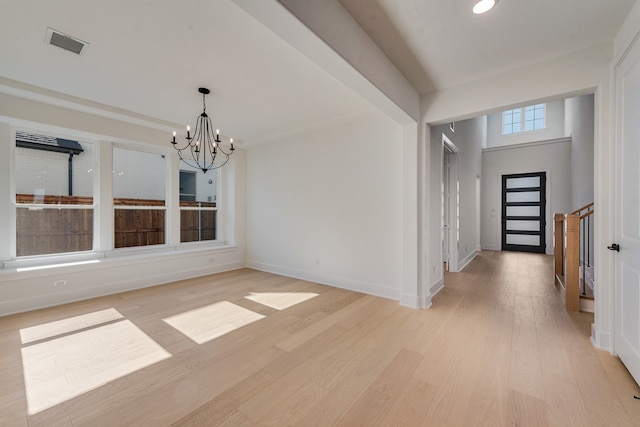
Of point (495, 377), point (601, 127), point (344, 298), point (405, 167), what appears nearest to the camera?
point (495, 377)

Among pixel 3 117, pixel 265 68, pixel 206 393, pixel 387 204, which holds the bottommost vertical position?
pixel 206 393

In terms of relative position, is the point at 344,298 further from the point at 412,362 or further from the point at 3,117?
the point at 3,117

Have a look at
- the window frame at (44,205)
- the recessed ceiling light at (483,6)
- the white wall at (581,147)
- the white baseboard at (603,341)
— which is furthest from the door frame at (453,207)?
the window frame at (44,205)

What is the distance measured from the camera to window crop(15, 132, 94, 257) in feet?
11.4

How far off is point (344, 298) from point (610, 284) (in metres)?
2.59

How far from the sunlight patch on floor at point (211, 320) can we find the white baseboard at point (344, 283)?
4.85ft

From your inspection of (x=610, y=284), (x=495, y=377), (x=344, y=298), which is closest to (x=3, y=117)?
(x=344, y=298)

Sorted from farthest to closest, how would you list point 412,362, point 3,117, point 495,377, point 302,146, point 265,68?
point 302,146 → point 3,117 → point 265,68 → point 412,362 → point 495,377

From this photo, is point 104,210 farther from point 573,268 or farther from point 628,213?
point 573,268

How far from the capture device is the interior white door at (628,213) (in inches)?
72.9

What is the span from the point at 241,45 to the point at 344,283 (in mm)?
3274

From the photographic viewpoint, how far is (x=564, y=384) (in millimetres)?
1847

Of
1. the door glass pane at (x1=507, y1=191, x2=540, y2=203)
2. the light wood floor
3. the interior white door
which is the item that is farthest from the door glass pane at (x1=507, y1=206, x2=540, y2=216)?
the interior white door

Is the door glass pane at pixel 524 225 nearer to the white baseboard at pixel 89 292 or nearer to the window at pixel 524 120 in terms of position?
the window at pixel 524 120
